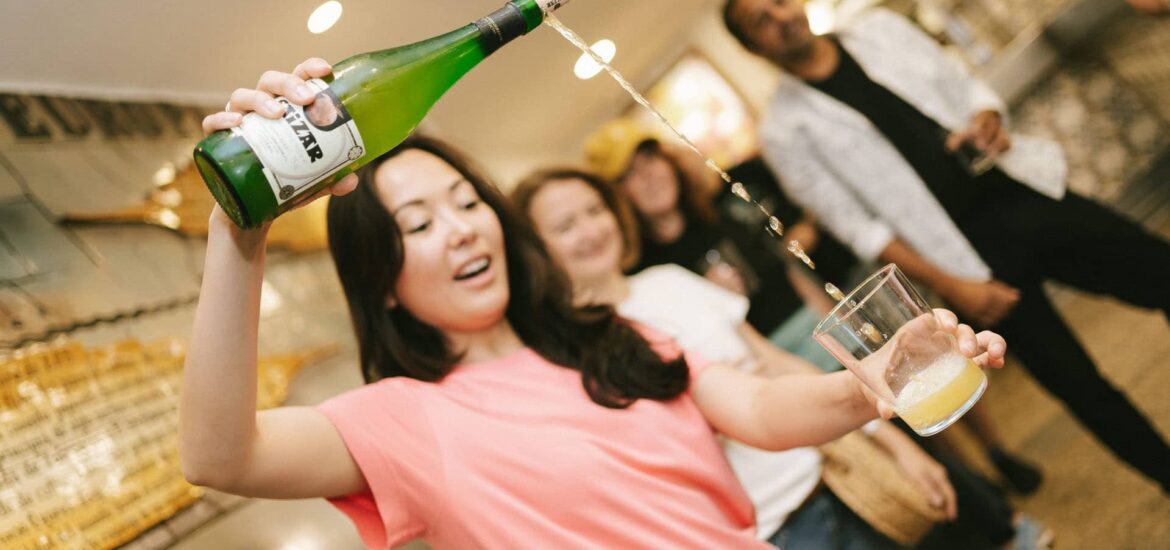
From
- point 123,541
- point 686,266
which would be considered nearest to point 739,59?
point 686,266

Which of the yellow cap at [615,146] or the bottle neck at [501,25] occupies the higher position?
the bottle neck at [501,25]

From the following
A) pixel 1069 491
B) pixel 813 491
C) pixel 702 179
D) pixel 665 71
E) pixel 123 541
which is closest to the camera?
pixel 123 541

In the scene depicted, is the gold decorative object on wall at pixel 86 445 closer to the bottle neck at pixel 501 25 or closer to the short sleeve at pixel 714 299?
the bottle neck at pixel 501 25

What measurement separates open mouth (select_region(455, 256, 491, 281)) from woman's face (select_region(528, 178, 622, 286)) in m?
0.82

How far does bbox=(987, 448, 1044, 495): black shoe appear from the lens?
2252mm

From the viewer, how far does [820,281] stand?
113 inches

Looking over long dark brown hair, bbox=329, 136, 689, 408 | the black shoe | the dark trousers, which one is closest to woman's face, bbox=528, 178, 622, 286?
long dark brown hair, bbox=329, 136, 689, 408

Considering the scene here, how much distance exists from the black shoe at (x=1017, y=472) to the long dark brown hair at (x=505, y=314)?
5.59ft

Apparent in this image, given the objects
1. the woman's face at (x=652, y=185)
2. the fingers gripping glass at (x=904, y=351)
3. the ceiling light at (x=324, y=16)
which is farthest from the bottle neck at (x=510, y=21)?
the woman's face at (x=652, y=185)

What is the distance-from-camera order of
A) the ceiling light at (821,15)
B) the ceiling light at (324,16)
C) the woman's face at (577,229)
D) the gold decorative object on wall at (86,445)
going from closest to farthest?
the gold decorative object on wall at (86,445) < the ceiling light at (324,16) < the woman's face at (577,229) < the ceiling light at (821,15)

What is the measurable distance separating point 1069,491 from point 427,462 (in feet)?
6.82

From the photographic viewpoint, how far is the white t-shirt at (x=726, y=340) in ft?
4.85

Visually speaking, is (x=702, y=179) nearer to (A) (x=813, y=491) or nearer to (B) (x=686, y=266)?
(B) (x=686, y=266)

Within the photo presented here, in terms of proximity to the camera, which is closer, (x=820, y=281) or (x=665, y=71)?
(x=820, y=281)
